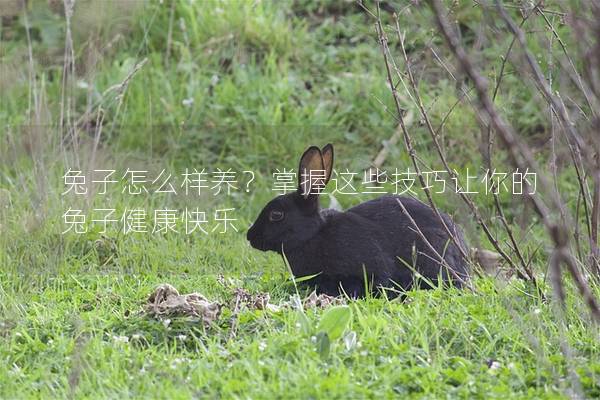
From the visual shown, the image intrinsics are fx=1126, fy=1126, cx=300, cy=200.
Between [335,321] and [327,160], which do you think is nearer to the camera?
[335,321]

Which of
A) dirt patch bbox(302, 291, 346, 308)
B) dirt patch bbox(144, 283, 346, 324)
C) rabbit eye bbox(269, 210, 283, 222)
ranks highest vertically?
rabbit eye bbox(269, 210, 283, 222)

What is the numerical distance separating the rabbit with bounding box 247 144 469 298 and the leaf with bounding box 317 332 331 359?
1.30m

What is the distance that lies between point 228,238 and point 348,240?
1.18m

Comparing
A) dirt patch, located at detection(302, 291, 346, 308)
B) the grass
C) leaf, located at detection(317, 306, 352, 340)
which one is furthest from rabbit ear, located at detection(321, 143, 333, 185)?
leaf, located at detection(317, 306, 352, 340)

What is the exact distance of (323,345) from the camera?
3650 millimetres

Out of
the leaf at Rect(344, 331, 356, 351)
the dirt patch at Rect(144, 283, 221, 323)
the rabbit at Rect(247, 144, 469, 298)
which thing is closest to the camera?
the leaf at Rect(344, 331, 356, 351)

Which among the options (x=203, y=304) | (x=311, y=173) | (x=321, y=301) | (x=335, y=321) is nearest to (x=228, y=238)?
(x=311, y=173)

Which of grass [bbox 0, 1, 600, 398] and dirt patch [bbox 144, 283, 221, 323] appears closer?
grass [bbox 0, 1, 600, 398]

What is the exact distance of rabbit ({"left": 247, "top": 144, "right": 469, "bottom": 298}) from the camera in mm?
5074

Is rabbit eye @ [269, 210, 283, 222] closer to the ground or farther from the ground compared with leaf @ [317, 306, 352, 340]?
farther from the ground

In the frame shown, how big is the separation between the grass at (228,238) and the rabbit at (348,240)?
174 mm

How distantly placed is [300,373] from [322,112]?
4350 mm

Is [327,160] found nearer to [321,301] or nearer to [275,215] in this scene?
[275,215]

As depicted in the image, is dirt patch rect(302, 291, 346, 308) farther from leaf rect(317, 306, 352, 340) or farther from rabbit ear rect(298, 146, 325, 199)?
rabbit ear rect(298, 146, 325, 199)
